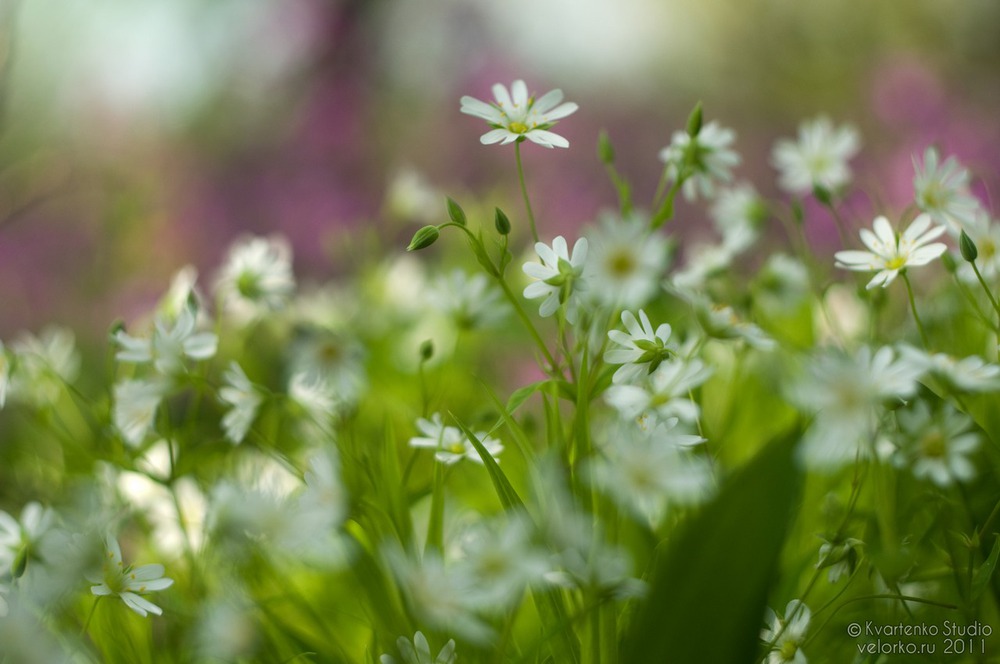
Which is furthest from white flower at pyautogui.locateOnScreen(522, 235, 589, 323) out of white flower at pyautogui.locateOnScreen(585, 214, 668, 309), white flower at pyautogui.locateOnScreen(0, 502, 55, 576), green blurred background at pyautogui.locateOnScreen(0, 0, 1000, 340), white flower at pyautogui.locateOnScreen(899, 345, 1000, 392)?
green blurred background at pyautogui.locateOnScreen(0, 0, 1000, 340)

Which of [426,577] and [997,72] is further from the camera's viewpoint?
[997,72]

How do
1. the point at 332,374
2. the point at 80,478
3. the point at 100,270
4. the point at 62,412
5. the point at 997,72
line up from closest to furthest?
the point at 332,374, the point at 80,478, the point at 62,412, the point at 100,270, the point at 997,72

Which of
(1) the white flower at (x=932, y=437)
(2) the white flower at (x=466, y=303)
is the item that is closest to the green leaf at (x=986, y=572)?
(1) the white flower at (x=932, y=437)

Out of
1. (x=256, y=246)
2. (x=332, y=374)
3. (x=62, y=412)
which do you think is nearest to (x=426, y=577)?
(x=332, y=374)

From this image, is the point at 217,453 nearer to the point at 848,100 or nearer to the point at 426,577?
the point at 426,577

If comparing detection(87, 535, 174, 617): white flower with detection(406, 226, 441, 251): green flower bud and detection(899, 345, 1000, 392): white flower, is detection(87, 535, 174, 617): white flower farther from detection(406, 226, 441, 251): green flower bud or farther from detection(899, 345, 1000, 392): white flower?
detection(899, 345, 1000, 392): white flower

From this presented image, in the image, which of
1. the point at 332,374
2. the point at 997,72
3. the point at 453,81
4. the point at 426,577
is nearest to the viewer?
the point at 426,577
